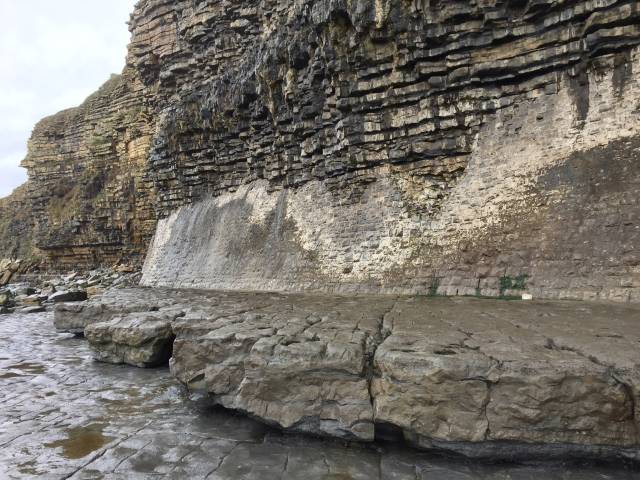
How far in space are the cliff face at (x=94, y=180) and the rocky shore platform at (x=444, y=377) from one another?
19.6 metres

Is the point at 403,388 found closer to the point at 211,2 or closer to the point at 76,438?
the point at 76,438

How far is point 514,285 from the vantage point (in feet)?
22.0

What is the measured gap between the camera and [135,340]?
596 cm

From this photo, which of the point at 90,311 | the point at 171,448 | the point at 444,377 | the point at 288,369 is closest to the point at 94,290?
the point at 90,311

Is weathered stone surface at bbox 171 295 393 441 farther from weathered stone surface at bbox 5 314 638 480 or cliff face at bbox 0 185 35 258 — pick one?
cliff face at bbox 0 185 35 258

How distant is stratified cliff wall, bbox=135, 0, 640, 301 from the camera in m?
6.33

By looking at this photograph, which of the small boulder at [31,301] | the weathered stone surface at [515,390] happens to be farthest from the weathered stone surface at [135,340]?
the small boulder at [31,301]

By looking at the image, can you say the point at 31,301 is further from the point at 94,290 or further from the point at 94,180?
the point at 94,180

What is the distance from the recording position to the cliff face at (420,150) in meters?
6.36

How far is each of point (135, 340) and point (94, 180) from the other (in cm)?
2339

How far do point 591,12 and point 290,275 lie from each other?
25.5ft

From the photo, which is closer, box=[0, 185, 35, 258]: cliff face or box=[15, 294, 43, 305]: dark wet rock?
box=[15, 294, 43, 305]: dark wet rock

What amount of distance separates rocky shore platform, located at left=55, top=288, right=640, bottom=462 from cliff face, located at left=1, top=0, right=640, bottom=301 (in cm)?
207

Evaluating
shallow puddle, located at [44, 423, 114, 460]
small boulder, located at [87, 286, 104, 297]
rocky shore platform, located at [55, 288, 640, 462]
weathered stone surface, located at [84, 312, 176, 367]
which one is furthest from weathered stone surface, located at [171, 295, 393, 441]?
small boulder, located at [87, 286, 104, 297]
